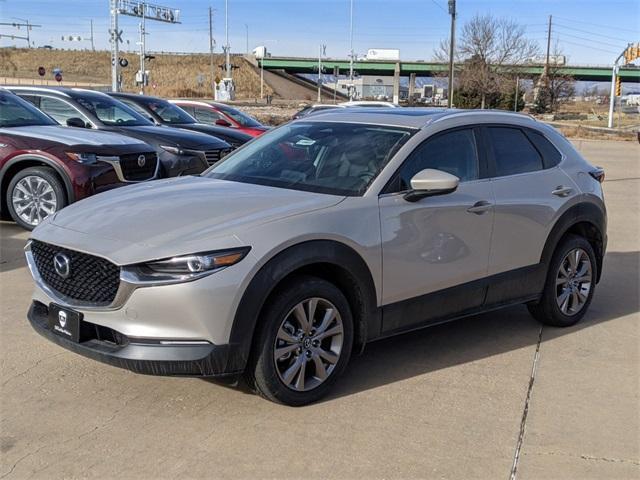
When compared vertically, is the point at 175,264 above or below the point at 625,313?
above

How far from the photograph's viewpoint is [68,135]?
8.92 m

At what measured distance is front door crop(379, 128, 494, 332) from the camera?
4457 mm

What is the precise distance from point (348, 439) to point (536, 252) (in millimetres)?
2398

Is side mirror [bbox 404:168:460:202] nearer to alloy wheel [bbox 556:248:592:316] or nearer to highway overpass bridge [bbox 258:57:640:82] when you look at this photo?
alloy wheel [bbox 556:248:592:316]

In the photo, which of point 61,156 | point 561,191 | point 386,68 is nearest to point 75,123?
point 61,156

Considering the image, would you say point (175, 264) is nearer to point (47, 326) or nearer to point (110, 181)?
point (47, 326)

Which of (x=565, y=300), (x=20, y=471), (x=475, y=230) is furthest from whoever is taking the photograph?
(x=565, y=300)

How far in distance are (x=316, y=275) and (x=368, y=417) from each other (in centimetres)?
85

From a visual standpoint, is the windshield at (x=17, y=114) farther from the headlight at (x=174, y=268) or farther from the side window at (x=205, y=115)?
the side window at (x=205, y=115)

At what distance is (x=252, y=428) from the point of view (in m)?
3.87

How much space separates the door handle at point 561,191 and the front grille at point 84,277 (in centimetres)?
340

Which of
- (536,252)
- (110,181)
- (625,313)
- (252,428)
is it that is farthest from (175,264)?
(110,181)

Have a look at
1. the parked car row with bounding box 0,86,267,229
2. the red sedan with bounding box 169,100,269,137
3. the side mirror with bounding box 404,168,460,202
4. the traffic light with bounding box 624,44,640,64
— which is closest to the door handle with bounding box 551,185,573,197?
the side mirror with bounding box 404,168,460,202

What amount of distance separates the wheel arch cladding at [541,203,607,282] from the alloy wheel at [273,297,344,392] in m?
2.09
